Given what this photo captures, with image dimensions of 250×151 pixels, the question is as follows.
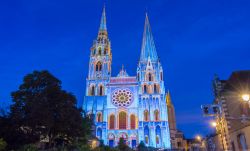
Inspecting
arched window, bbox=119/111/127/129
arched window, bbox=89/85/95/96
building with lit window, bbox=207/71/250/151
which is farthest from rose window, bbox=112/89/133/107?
building with lit window, bbox=207/71/250/151

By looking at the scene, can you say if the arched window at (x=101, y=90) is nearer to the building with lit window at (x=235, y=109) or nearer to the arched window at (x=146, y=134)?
the arched window at (x=146, y=134)

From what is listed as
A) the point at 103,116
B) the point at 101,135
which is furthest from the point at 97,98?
the point at 101,135

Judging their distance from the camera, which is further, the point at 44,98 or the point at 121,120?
the point at 121,120

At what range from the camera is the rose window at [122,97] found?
5802 centimetres

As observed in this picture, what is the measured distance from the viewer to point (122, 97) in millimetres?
58969

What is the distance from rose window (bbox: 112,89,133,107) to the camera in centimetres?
5802

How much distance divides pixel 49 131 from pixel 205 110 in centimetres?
1671

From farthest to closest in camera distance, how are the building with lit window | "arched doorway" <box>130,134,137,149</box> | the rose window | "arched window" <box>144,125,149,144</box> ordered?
the rose window < "arched window" <box>144,125,149,144</box> < "arched doorway" <box>130,134,137,149</box> < the building with lit window

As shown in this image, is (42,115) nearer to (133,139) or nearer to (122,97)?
(133,139)

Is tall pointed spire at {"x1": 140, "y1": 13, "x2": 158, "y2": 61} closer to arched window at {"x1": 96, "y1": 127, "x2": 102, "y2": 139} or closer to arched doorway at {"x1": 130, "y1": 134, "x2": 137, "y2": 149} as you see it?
arched doorway at {"x1": 130, "y1": 134, "x2": 137, "y2": 149}

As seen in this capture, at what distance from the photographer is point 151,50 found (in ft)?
225

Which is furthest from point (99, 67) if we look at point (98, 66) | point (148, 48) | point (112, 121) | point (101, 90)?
point (112, 121)

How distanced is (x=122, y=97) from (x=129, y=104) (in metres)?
2.83

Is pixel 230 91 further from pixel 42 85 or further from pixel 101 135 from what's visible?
pixel 101 135
